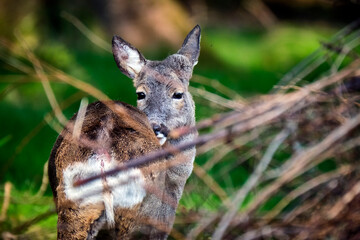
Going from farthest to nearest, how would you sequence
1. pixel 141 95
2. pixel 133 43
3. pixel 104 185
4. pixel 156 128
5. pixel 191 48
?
pixel 133 43, pixel 191 48, pixel 141 95, pixel 156 128, pixel 104 185

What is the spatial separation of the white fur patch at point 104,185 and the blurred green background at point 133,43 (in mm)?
956

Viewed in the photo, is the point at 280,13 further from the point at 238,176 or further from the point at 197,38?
the point at 197,38

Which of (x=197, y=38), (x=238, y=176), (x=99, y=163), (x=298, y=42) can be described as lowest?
(x=99, y=163)

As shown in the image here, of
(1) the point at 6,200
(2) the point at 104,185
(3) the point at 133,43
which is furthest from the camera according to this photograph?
(3) the point at 133,43

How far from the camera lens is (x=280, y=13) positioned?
1327cm

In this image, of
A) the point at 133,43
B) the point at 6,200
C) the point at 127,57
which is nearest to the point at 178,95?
the point at 127,57

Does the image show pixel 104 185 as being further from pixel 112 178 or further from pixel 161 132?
pixel 161 132

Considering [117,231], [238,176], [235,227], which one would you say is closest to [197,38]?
[235,227]

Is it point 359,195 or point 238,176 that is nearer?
point 359,195

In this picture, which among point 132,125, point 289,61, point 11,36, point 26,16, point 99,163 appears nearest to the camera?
point 99,163

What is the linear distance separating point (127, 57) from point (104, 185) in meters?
0.98

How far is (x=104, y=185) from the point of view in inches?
91.6

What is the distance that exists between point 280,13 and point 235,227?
10.4 meters

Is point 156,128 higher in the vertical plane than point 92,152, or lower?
higher
